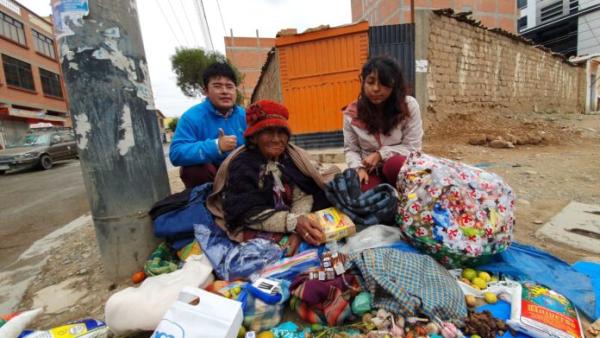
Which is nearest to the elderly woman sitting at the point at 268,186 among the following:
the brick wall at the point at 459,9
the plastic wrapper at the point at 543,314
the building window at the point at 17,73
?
the plastic wrapper at the point at 543,314

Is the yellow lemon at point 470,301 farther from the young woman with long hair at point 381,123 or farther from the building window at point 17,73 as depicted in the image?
the building window at point 17,73

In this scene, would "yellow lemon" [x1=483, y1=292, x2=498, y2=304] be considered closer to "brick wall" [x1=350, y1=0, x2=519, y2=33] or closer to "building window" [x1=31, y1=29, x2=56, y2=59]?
"brick wall" [x1=350, y1=0, x2=519, y2=33]

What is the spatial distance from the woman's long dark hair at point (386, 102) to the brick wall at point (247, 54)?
987 inches

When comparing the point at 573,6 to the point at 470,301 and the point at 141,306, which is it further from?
the point at 141,306

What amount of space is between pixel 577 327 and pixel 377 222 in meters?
0.99

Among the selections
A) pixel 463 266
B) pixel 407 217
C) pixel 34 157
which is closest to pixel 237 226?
pixel 407 217

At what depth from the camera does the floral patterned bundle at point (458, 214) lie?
151 cm

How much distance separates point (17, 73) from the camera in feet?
63.0

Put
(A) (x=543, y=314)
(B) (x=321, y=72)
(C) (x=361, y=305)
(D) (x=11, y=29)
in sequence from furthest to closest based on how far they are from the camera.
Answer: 1. (D) (x=11, y=29)
2. (B) (x=321, y=72)
3. (C) (x=361, y=305)
4. (A) (x=543, y=314)

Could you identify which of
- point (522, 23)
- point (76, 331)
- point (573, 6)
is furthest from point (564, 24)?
point (76, 331)

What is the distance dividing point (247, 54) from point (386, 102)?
87.0 feet

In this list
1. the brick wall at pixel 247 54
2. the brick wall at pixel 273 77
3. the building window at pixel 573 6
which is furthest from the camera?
the brick wall at pixel 247 54

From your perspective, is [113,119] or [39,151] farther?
[39,151]

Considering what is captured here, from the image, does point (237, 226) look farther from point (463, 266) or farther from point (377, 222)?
point (463, 266)
